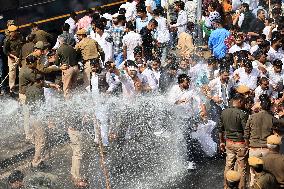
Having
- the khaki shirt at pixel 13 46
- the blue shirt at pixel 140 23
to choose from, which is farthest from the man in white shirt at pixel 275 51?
the khaki shirt at pixel 13 46

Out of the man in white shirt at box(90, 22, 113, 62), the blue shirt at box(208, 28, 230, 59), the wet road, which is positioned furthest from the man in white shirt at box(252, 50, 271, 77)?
the man in white shirt at box(90, 22, 113, 62)

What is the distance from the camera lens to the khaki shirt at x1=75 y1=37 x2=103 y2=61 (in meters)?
14.6

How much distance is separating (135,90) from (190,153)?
1.71m

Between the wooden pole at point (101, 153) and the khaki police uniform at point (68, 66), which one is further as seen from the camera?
the khaki police uniform at point (68, 66)

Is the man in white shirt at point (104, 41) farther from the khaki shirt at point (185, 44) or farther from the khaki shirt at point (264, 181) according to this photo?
the khaki shirt at point (264, 181)

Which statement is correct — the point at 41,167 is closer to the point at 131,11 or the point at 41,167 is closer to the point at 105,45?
the point at 105,45

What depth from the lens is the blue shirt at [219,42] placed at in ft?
54.1

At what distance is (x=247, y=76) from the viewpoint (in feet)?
45.8

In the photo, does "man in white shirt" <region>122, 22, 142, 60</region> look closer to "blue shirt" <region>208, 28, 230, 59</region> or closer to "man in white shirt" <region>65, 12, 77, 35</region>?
"blue shirt" <region>208, 28, 230, 59</region>

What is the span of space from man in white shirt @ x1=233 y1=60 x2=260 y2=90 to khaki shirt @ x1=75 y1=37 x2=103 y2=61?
3116mm

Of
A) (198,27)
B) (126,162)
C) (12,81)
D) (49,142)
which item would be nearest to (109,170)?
(126,162)

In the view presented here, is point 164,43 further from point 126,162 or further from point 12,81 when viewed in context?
point 126,162

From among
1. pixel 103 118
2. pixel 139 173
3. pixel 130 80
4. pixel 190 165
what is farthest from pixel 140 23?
pixel 139 173

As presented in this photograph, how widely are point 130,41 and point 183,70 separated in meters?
2.05
